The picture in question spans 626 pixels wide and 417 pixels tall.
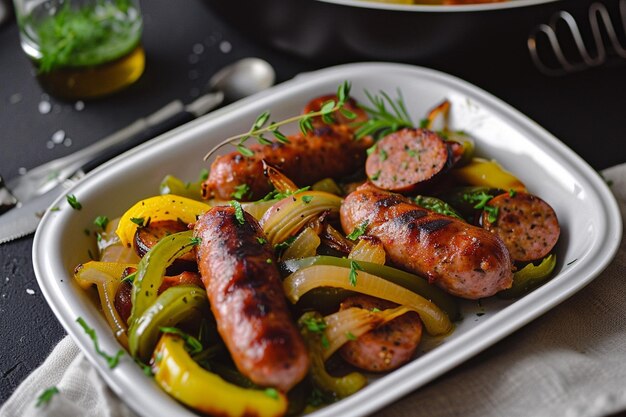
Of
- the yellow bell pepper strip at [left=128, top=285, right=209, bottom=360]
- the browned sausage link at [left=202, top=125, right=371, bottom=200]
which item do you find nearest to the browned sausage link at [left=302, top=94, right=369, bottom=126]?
the browned sausage link at [left=202, top=125, right=371, bottom=200]

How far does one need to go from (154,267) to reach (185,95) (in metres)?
1.83

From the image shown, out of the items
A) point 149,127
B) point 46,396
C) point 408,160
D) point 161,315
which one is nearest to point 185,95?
point 149,127

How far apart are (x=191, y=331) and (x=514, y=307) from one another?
99 centimetres

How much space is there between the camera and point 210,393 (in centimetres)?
208

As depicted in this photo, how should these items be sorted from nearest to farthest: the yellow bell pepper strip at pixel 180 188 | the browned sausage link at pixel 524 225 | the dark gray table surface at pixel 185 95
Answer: the browned sausage link at pixel 524 225 → the yellow bell pepper strip at pixel 180 188 → the dark gray table surface at pixel 185 95

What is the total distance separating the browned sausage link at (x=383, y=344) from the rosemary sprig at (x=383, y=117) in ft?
3.11

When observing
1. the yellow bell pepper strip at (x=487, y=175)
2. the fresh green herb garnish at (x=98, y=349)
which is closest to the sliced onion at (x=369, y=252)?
the yellow bell pepper strip at (x=487, y=175)

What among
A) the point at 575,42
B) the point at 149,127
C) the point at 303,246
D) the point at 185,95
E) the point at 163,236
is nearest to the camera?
the point at 303,246

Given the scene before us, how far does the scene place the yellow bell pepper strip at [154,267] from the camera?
2.31 metres

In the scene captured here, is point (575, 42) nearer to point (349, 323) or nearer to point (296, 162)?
point (296, 162)

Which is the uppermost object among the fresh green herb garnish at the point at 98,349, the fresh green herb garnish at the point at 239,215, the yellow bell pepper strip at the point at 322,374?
the fresh green herb garnish at the point at 239,215

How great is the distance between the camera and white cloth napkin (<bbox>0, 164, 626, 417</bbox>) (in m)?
2.21

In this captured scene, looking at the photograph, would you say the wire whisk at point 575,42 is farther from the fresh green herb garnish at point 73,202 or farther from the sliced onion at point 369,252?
the fresh green herb garnish at point 73,202

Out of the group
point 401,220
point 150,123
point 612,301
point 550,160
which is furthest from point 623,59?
point 150,123
